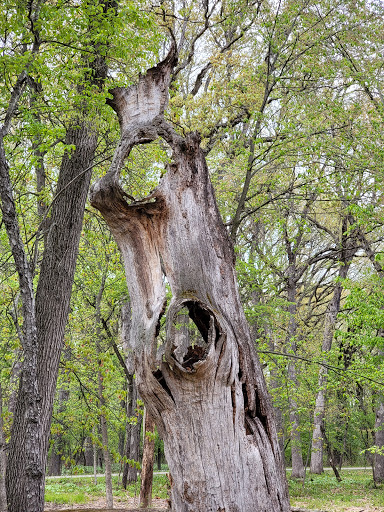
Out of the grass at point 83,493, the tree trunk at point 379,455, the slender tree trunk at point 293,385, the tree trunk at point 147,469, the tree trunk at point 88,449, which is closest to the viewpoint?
the tree trunk at point 147,469

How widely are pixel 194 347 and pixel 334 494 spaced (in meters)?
13.8

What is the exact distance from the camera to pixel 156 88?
3961mm

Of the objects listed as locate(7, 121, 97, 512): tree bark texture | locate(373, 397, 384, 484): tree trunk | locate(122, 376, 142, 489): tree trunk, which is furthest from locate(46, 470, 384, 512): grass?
locate(7, 121, 97, 512): tree bark texture

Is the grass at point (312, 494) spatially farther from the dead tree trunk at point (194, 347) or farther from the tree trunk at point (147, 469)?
the dead tree trunk at point (194, 347)

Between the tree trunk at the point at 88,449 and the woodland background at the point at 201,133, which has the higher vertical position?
the woodland background at the point at 201,133

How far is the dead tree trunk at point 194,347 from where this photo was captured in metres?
2.75

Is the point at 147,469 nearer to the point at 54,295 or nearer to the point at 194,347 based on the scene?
the point at 54,295

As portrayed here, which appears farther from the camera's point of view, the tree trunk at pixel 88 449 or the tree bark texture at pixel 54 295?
the tree trunk at pixel 88 449

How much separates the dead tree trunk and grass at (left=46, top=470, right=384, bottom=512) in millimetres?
8357

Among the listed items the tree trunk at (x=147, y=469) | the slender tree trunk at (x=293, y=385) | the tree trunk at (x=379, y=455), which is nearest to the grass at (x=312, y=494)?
the tree trunk at (x=379, y=455)

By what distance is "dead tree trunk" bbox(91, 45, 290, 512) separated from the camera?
2752mm

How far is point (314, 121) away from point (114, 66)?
382 cm

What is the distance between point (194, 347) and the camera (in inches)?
122

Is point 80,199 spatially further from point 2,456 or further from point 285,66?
point 285,66
